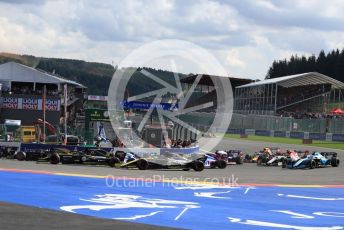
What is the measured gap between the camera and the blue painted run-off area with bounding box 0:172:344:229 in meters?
10.2

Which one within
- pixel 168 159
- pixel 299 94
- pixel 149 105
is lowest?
pixel 168 159

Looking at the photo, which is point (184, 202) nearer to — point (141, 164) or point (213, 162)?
point (141, 164)

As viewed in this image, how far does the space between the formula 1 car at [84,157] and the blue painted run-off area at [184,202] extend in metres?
5.64

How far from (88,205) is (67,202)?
1.92 feet

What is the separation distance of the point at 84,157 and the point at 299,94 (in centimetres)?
6305

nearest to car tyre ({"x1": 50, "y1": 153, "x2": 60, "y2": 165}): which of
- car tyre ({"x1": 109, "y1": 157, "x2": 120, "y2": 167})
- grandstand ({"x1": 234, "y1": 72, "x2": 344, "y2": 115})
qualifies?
car tyre ({"x1": 109, "y1": 157, "x2": 120, "y2": 167})

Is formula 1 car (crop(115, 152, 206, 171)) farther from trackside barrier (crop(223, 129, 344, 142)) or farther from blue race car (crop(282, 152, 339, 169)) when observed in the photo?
trackside barrier (crop(223, 129, 344, 142))

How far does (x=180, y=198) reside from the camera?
13.0 metres

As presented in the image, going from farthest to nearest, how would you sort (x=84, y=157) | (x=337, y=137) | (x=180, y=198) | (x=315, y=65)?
(x=315, y=65) < (x=337, y=137) < (x=84, y=157) < (x=180, y=198)

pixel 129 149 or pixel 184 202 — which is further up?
pixel 129 149

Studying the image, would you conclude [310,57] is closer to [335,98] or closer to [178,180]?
[335,98]

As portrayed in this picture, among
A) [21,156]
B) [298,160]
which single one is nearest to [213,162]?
[298,160]

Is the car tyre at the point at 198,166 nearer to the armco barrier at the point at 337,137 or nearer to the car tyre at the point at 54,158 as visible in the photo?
the car tyre at the point at 54,158

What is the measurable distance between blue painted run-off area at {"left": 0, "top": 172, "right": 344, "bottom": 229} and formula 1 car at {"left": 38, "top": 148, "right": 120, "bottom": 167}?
564 cm
